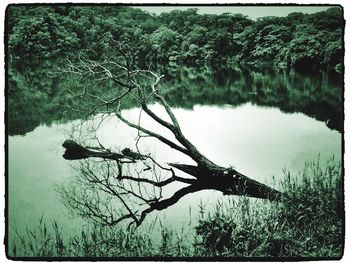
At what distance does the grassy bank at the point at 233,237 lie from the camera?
4.04 meters

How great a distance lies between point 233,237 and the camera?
409 cm

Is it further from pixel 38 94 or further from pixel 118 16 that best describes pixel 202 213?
pixel 38 94

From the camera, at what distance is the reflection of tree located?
16.6ft

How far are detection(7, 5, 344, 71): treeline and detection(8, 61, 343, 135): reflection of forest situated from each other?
0.44 meters

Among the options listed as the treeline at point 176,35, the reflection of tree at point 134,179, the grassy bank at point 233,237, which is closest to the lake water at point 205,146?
the reflection of tree at point 134,179

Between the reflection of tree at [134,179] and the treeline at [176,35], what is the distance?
48 cm

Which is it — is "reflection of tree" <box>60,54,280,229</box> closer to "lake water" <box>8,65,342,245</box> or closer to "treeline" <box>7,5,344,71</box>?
"lake water" <box>8,65,342,245</box>

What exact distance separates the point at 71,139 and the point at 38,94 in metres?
2.40

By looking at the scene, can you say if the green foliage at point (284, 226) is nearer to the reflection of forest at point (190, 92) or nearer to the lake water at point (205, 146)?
the lake water at point (205, 146)

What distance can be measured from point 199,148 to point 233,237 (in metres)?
2.92

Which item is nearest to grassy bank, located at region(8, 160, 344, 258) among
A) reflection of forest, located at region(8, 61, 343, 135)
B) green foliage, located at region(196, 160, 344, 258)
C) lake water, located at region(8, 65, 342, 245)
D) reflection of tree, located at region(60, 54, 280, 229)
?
green foliage, located at region(196, 160, 344, 258)

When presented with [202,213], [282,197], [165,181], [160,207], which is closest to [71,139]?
[165,181]

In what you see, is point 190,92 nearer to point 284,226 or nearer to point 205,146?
point 205,146

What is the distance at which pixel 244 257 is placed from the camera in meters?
3.95
